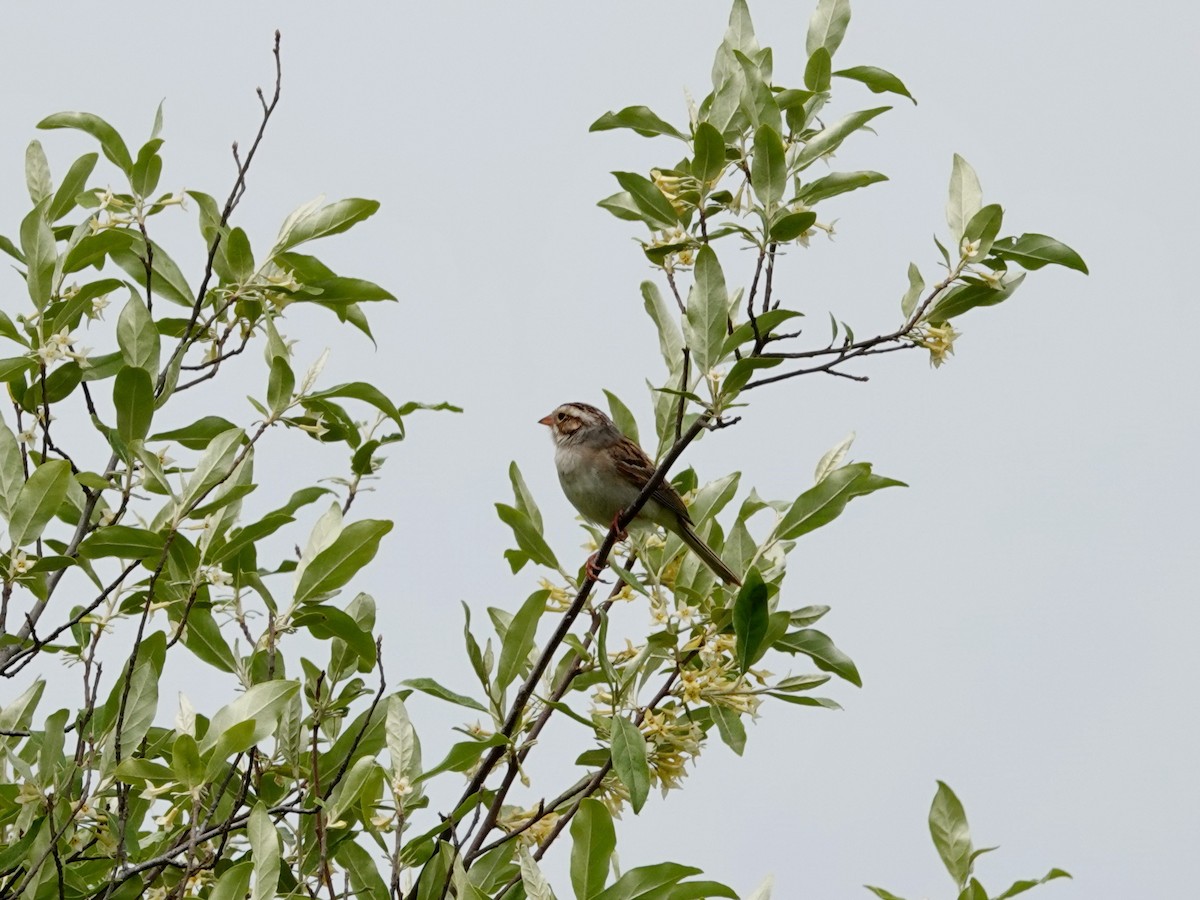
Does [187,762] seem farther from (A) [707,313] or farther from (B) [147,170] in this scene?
(B) [147,170]

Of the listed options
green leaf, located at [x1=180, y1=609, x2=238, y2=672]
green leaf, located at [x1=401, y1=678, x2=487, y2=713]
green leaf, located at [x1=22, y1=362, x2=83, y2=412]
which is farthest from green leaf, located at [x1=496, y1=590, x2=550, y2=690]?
green leaf, located at [x1=22, y1=362, x2=83, y2=412]

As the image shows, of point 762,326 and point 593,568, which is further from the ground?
point 762,326

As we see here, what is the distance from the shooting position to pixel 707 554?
4.26 meters

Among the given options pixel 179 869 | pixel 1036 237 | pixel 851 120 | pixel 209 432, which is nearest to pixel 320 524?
pixel 209 432

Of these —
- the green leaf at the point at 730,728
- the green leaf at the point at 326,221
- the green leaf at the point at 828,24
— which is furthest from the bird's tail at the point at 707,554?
the green leaf at the point at 828,24

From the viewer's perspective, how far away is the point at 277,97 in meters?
4.48

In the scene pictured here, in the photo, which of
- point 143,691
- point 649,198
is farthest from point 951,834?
point 143,691

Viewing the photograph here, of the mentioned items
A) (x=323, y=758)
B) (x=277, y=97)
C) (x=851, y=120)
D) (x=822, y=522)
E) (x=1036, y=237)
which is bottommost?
(x=323, y=758)

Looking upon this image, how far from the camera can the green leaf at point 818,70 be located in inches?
164

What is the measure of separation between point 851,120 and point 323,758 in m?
2.27

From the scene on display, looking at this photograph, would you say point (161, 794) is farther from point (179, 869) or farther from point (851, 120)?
point (851, 120)

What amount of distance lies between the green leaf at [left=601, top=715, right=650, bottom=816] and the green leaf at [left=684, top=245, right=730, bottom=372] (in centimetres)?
93

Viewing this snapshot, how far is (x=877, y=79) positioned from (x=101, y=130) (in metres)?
2.27

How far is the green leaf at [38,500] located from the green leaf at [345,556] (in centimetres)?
63
